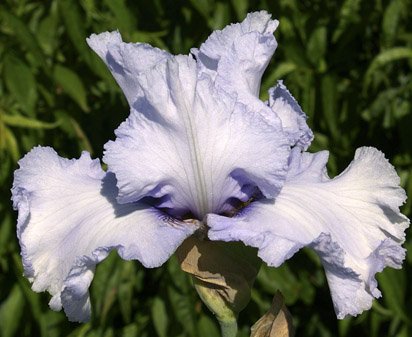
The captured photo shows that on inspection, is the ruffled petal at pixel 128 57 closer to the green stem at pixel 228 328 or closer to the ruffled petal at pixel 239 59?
the ruffled petal at pixel 239 59

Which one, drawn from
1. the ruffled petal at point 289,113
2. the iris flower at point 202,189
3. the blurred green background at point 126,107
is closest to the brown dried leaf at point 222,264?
the iris flower at point 202,189

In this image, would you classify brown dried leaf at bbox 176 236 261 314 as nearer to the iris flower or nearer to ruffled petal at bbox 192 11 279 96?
the iris flower

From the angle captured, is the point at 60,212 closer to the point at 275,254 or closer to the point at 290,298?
the point at 275,254

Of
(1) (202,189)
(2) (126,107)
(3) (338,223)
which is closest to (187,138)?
(1) (202,189)

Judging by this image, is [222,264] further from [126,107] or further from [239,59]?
[126,107]

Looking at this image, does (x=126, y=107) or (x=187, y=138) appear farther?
(x=126, y=107)

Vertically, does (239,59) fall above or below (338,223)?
above
